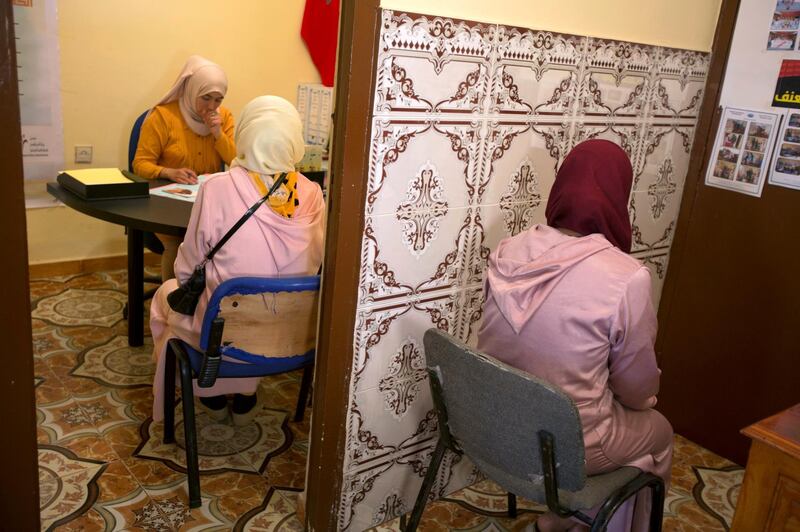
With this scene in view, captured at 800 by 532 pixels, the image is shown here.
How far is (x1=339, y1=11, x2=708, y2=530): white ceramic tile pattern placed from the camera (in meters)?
1.83

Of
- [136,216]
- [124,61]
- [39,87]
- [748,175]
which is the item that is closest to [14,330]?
[136,216]

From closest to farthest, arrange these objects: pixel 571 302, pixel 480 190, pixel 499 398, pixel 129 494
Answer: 1. pixel 499 398
2. pixel 571 302
3. pixel 480 190
4. pixel 129 494

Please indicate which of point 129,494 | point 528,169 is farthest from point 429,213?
point 129,494

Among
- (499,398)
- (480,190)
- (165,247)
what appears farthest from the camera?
(165,247)

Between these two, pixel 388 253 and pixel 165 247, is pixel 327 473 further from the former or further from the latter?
pixel 165 247

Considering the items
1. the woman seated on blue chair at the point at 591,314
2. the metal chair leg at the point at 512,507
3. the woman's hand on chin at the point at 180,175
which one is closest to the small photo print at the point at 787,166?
the woman seated on blue chair at the point at 591,314

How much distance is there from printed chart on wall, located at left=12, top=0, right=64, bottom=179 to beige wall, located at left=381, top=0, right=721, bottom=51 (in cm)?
260

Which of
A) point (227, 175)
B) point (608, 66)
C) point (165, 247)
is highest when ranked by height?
point (608, 66)

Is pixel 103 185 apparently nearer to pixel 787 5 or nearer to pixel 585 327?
pixel 585 327

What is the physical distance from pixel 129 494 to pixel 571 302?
59.2 inches

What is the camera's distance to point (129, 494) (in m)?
2.22

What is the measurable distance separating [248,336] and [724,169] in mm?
1859

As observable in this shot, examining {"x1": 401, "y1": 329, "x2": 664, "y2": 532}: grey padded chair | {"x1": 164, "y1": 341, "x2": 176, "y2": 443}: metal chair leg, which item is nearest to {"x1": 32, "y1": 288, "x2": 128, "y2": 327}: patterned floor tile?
{"x1": 164, "y1": 341, "x2": 176, "y2": 443}: metal chair leg

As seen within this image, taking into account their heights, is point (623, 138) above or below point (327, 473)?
above
